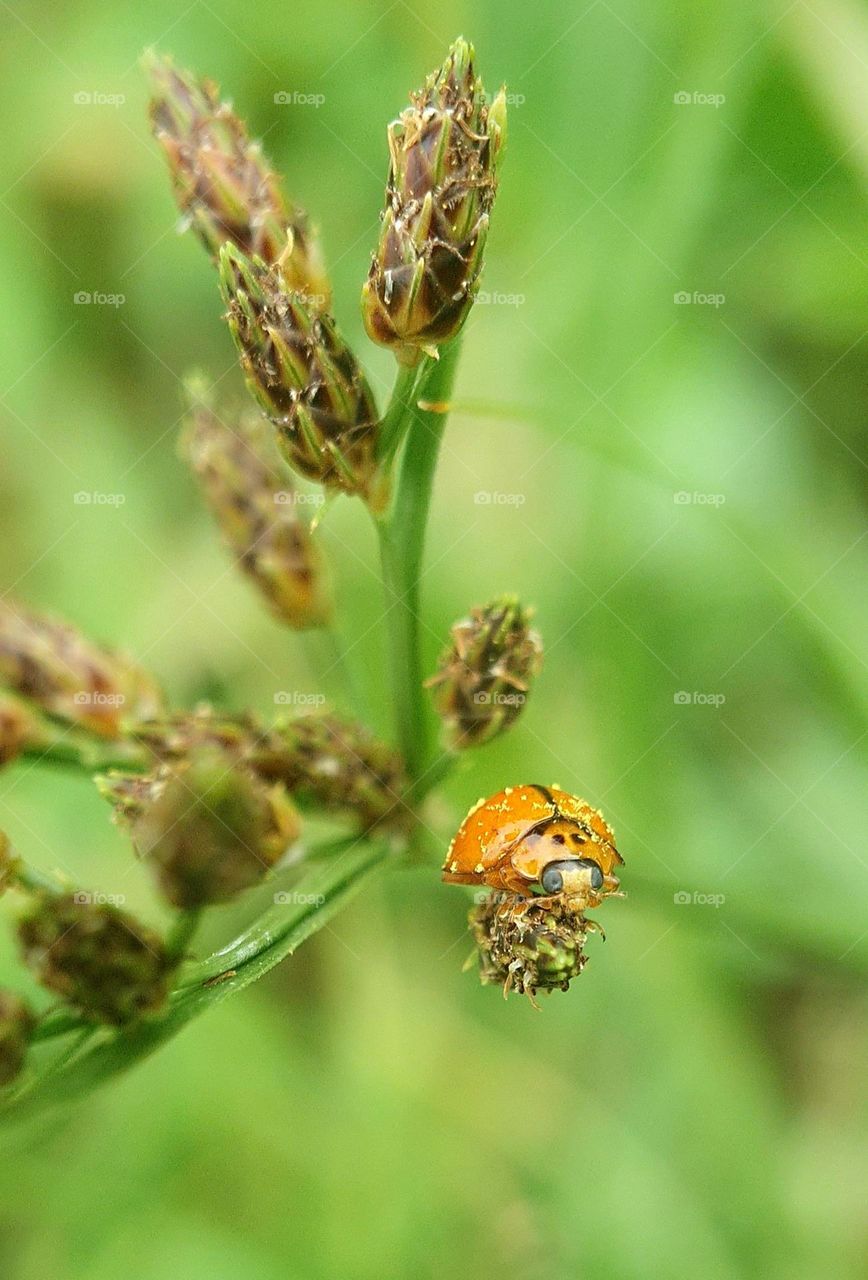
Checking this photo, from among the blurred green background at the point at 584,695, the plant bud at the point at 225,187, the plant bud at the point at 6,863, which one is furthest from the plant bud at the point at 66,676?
the blurred green background at the point at 584,695

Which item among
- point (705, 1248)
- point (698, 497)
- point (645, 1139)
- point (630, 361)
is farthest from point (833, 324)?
point (705, 1248)

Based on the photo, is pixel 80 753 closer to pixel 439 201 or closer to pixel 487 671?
pixel 487 671

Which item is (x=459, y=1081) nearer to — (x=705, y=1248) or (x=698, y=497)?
(x=705, y=1248)

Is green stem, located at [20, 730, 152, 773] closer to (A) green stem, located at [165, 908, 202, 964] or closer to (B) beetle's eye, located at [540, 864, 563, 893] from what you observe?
(A) green stem, located at [165, 908, 202, 964]

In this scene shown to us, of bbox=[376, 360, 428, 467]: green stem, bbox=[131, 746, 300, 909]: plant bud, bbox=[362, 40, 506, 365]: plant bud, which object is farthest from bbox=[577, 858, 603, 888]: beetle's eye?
bbox=[362, 40, 506, 365]: plant bud

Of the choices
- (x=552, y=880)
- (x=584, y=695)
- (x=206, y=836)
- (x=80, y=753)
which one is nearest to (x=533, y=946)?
(x=552, y=880)

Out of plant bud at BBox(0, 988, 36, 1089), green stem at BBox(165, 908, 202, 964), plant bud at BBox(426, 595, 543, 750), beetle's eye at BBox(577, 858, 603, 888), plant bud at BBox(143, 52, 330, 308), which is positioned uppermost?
plant bud at BBox(143, 52, 330, 308)
